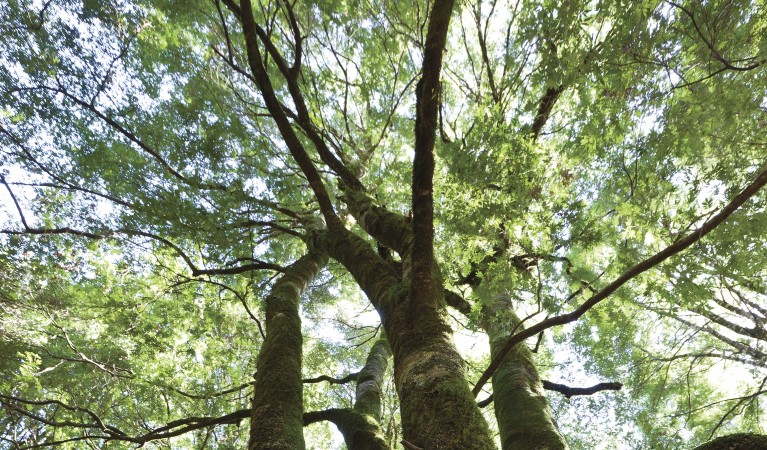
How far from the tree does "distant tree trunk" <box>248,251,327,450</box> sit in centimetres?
1

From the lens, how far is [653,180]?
3.22m

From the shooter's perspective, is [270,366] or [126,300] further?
[126,300]

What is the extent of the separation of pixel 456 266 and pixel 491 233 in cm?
126

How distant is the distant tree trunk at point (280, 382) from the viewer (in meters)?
1.92

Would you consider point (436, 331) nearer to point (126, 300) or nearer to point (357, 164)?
point (126, 300)

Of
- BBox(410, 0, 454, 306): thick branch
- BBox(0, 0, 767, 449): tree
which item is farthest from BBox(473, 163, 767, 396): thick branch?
BBox(410, 0, 454, 306): thick branch

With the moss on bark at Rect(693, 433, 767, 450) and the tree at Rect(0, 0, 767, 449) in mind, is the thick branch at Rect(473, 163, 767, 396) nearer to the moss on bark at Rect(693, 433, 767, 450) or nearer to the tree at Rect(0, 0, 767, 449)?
the tree at Rect(0, 0, 767, 449)

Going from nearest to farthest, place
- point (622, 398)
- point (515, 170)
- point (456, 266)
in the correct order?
point (515, 170) → point (456, 266) → point (622, 398)

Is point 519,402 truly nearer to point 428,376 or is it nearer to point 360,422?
point 360,422

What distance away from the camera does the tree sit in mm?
2225

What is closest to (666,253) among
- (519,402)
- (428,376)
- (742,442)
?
(742,442)

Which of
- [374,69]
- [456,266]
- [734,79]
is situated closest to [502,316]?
[456,266]

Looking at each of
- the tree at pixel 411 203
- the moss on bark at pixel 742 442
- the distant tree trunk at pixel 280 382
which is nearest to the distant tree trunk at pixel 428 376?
the tree at pixel 411 203

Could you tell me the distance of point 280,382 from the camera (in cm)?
226
